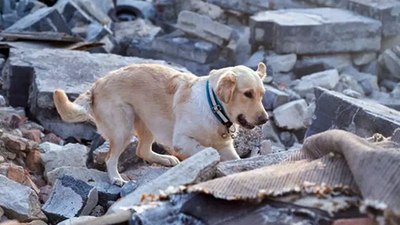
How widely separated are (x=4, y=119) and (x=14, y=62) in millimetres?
1410

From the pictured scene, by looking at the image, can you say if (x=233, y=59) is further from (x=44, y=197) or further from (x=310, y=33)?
(x=44, y=197)

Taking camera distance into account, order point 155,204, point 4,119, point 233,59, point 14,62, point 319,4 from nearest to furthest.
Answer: point 155,204 → point 4,119 → point 14,62 → point 233,59 → point 319,4

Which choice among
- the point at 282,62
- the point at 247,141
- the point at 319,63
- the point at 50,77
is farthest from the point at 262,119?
the point at 319,63

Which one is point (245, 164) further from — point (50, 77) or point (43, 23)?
point (43, 23)

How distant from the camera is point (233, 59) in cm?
1259

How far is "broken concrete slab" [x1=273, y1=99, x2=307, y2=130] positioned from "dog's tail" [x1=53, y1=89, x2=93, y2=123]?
316cm

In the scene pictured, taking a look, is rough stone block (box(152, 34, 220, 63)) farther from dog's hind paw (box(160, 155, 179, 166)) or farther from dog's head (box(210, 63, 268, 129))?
dog's head (box(210, 63, 268, 129))

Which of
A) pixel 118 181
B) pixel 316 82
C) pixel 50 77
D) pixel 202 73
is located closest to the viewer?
pixel 118 181

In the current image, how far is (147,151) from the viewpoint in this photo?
7027 mm

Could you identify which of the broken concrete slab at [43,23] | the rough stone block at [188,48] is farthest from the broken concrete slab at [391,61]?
the broken concrete slab at [43,23]

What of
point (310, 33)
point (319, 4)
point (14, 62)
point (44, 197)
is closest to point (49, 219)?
point (44, 197)

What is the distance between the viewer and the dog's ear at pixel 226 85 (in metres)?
6.04

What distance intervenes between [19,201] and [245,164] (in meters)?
1.36

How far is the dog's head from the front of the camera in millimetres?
6152
